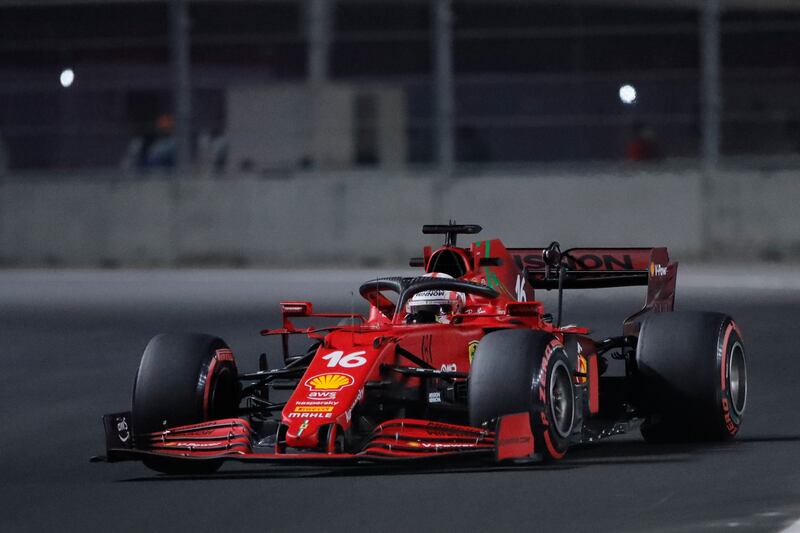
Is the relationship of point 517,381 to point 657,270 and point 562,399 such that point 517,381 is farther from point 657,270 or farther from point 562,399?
point 657,270

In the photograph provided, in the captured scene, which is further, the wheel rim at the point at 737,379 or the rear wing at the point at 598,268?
the rear wing at the point at 598,268

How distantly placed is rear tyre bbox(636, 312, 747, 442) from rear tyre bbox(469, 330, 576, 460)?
111 cm

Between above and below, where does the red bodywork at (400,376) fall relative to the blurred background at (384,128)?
below

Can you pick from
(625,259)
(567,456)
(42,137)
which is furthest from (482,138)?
(567,456)

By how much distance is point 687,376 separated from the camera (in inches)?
397

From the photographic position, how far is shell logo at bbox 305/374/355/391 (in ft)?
29.7

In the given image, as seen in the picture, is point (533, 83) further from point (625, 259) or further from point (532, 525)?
point (532, 525)

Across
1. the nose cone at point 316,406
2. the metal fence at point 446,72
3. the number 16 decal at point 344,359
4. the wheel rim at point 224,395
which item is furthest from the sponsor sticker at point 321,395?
the metal fence at point 446,72

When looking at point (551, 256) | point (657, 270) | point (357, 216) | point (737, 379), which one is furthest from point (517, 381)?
point (357, 216)

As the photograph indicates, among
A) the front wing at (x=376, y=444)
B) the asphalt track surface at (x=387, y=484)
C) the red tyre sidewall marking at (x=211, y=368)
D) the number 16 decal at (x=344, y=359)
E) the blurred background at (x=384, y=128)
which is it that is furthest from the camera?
the blurred background at (x=384, y=128)

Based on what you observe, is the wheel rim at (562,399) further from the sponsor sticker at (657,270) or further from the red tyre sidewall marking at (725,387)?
the sponsor sticker at (657,270)

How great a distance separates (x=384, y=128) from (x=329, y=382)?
1928 centimetres

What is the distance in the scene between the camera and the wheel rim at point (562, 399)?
30.6 ft

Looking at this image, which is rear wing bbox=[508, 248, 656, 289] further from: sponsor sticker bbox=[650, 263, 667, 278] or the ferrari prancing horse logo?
the ferrari prancing horse logo
